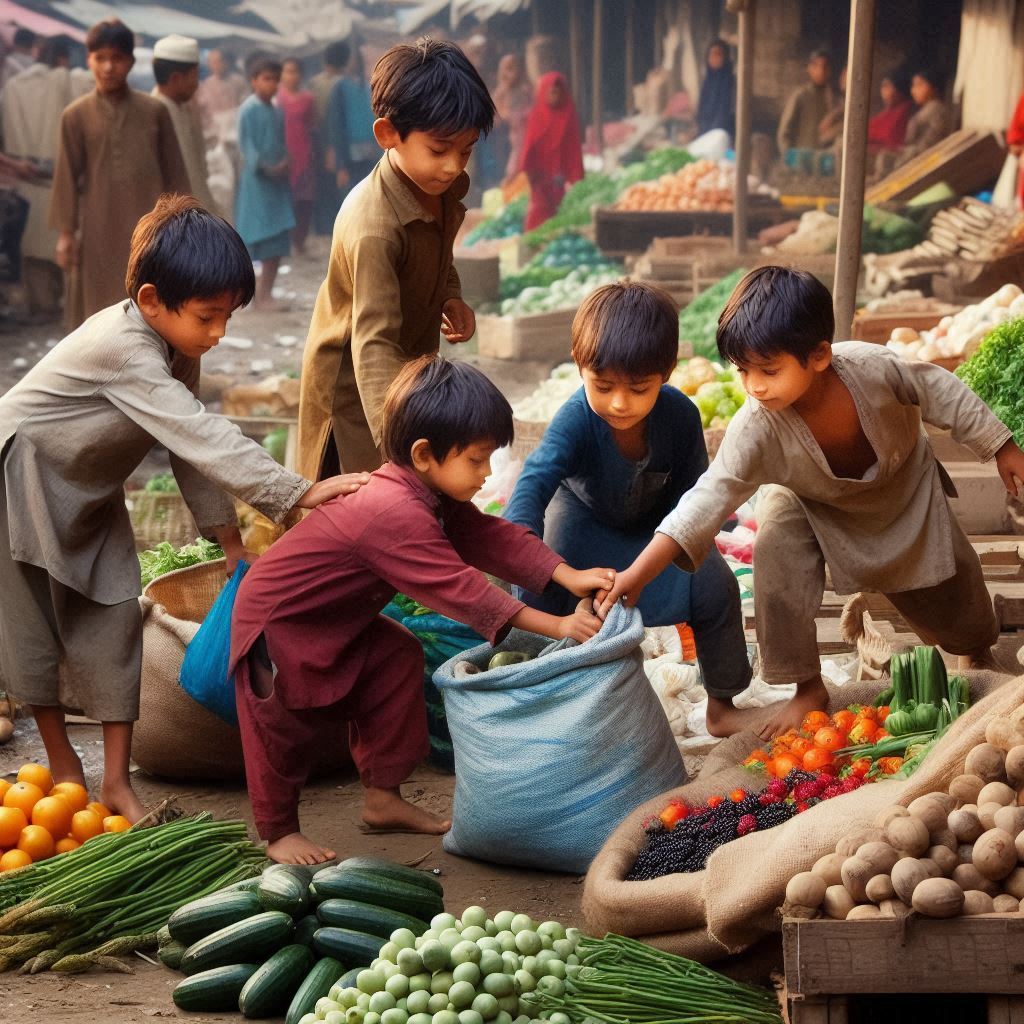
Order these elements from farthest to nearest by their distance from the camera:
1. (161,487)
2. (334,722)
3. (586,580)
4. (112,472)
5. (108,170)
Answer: (108,170), (161,487), (112,472), (334,722), (586,580)

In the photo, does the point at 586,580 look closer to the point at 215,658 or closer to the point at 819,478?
the point at 819,478

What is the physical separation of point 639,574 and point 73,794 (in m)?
1.66

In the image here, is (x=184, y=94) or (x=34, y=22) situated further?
(x=34, y=22)

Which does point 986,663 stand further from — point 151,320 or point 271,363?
point 271,363

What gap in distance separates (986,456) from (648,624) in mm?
1079

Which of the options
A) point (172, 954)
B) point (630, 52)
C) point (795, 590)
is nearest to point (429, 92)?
point (795, 590)

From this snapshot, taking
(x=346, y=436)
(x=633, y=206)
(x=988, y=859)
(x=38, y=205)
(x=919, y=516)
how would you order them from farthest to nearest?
(x=633, y=206), (x=38, y=205), (x=346, y=436), (x=919, y=516), (x=988, y=859)

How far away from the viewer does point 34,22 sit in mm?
12922

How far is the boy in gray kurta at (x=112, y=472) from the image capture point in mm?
4270

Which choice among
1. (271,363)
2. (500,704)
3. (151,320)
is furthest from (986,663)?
(271,363)

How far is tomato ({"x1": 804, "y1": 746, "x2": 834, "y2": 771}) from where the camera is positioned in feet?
12.9

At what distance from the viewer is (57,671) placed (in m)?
4.64

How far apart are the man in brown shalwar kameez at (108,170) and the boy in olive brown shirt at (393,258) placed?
203 inches

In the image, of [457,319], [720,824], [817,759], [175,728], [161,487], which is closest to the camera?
[720,824]
